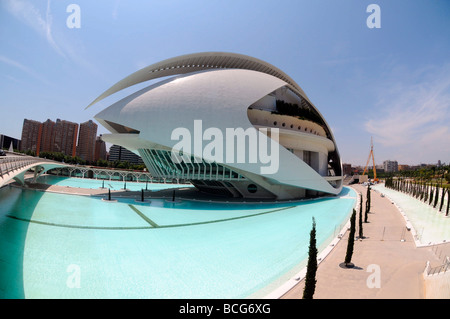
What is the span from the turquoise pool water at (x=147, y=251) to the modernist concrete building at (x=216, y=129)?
435cm

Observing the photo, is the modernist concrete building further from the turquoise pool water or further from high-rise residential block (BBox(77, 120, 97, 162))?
high-rise residential block (BBox(77, 120, 97, 162))

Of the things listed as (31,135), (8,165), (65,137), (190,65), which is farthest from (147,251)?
(31,135)

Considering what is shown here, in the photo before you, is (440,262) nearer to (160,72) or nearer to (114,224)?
(114,224)

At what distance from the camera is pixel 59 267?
5.37m

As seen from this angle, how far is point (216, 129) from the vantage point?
49.5 ft

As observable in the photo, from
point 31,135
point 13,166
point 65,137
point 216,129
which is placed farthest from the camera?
point 65,137

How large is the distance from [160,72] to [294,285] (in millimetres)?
19747

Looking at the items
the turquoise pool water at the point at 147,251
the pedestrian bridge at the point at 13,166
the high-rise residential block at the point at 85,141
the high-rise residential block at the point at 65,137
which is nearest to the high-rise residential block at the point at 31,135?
the high-rise residential block at the point at 65,137

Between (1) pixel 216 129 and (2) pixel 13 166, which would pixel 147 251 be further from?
(1) pixel 216 129

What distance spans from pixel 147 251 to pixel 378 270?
6.33m

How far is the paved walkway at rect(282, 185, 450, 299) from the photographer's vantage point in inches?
158

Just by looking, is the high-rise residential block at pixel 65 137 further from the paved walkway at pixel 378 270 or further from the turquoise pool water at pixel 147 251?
the paved walkway at pixel 378 270

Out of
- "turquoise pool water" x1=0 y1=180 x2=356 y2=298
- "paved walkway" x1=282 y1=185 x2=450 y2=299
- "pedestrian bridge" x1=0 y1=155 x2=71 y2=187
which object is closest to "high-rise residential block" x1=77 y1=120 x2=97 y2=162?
"pedestrian bridge" x1=0 y1=155 x2=71 y2=187

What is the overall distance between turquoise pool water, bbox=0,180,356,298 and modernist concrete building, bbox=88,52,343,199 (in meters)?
4.35
